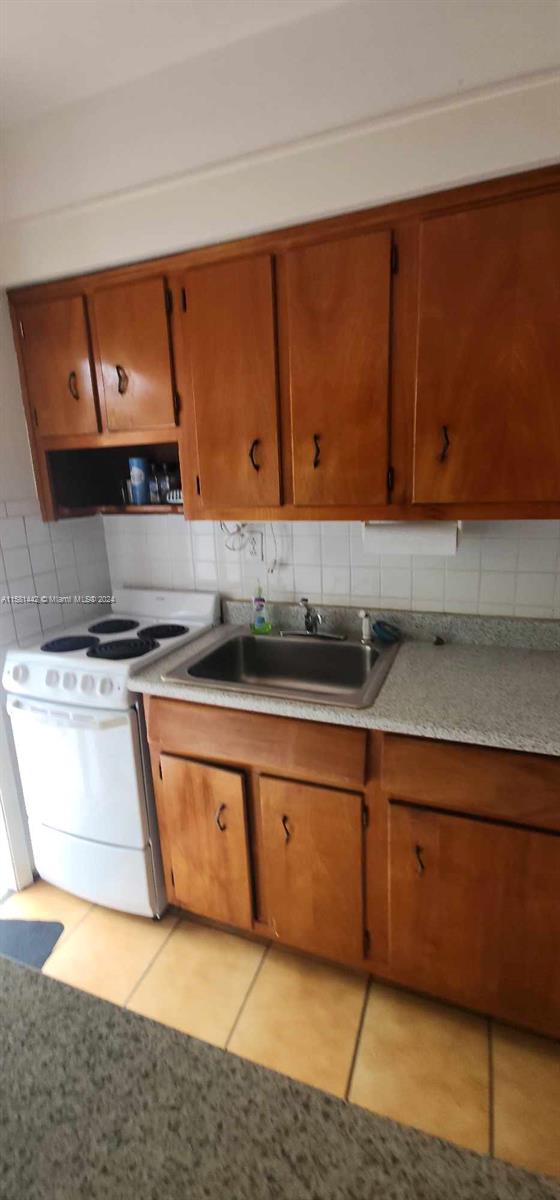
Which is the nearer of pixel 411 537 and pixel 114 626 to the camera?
pixel 411 537

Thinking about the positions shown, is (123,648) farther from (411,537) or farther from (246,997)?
(246,997)

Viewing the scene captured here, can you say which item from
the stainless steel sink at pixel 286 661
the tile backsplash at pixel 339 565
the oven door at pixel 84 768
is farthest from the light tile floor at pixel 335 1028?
the tile backsplash at pixel 339 565

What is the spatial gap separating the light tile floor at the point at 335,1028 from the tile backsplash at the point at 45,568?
1110 mm

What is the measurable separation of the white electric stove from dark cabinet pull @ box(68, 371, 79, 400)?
88cm

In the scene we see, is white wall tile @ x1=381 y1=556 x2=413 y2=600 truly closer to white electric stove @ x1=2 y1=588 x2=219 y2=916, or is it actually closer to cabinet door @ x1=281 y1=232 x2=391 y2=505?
cabinet door @ x1=281 y1=232 x2=391 y2=505

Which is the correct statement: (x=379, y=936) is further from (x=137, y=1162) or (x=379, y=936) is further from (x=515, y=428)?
(x=515, y=428)

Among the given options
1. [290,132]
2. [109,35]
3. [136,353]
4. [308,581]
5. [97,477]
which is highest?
[109,35]

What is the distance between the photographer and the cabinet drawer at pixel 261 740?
141 cm

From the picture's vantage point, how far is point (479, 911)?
4.41 ft

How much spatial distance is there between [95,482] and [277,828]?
154 centimetres

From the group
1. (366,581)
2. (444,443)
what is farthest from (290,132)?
(366,581)

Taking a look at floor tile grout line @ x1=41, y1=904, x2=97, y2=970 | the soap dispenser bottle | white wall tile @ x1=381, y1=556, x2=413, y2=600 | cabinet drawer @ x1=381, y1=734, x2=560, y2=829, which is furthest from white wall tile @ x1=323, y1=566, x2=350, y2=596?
floor tile grout line @ x1=41, y1=904, x2=97, y2=970

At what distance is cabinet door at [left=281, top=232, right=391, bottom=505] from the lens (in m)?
1.38

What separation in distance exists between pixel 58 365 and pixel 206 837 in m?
1.66
